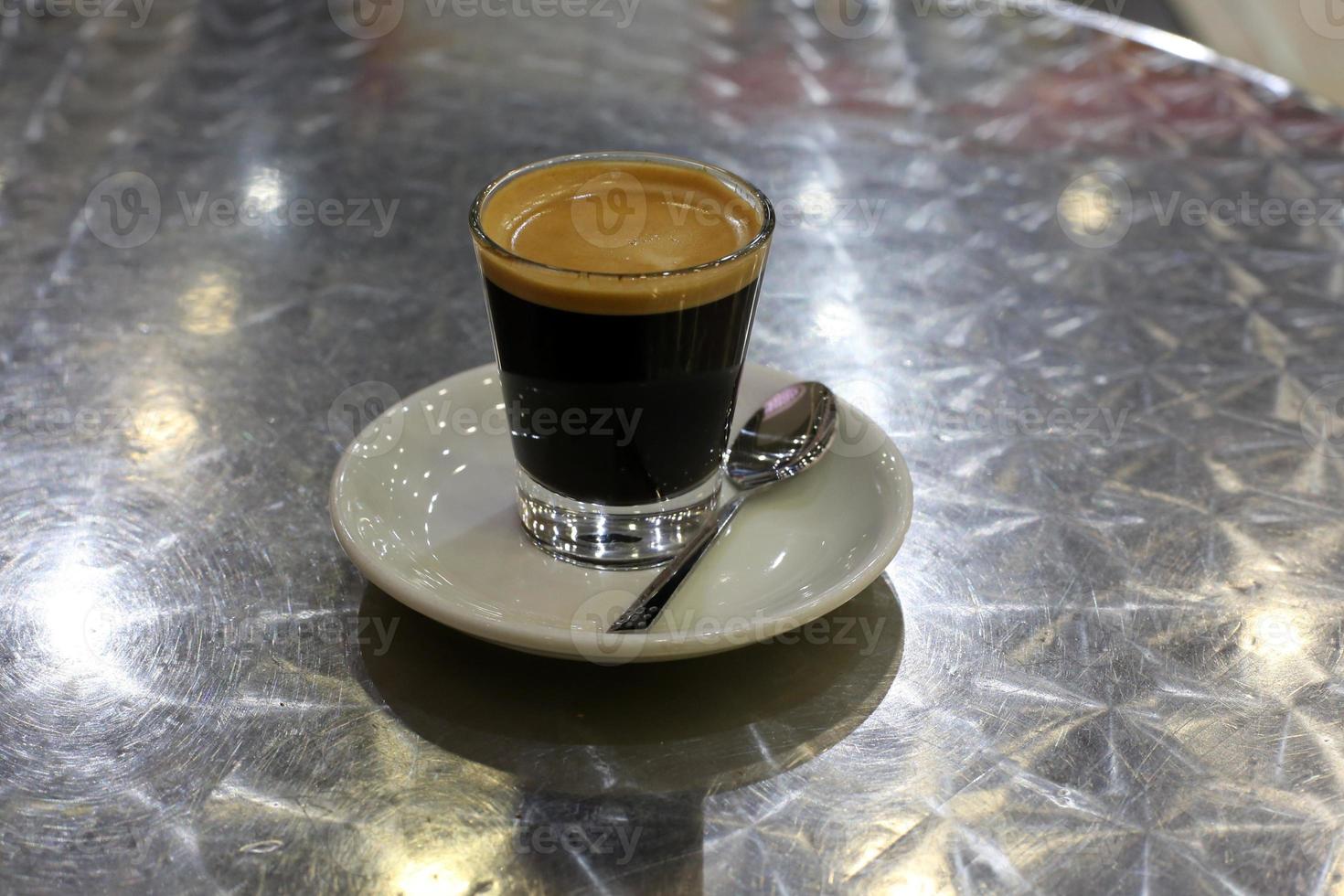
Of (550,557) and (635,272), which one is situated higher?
(635,272)

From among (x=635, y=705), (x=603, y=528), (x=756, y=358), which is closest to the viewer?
(x=635, y=705)

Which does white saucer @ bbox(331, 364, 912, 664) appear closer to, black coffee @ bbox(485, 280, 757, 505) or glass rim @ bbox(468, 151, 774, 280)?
black coffee @ bbox(485, 280, 757, 505)

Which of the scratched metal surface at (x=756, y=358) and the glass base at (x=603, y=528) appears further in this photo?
the glass base at (x=603, y=528)

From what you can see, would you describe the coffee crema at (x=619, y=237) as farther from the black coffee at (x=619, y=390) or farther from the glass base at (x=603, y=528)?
the glass base at (x=603, y=528)

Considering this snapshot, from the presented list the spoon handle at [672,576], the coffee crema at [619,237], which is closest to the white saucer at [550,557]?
the spoon handle at [672,576]

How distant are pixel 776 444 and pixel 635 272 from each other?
21cm

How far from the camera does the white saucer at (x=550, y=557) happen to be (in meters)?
0.69

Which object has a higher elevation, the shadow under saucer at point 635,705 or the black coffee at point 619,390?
the black coffee at point 619,390

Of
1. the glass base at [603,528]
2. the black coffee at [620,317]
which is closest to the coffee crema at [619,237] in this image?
the black coffee at [620,317]

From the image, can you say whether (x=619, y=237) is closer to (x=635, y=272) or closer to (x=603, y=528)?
(x=635, y=272)

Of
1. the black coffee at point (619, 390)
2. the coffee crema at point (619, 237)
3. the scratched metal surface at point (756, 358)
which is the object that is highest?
the coffee crema at point (619, 237)

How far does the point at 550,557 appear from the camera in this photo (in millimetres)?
812

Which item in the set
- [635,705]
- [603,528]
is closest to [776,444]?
[603,528]

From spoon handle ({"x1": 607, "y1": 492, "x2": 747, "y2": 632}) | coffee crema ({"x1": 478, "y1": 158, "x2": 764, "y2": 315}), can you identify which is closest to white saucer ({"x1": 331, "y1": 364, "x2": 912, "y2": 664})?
spoon handle ({"x1": 607, "y1": 492, "x2": 747, "y2": 632})
